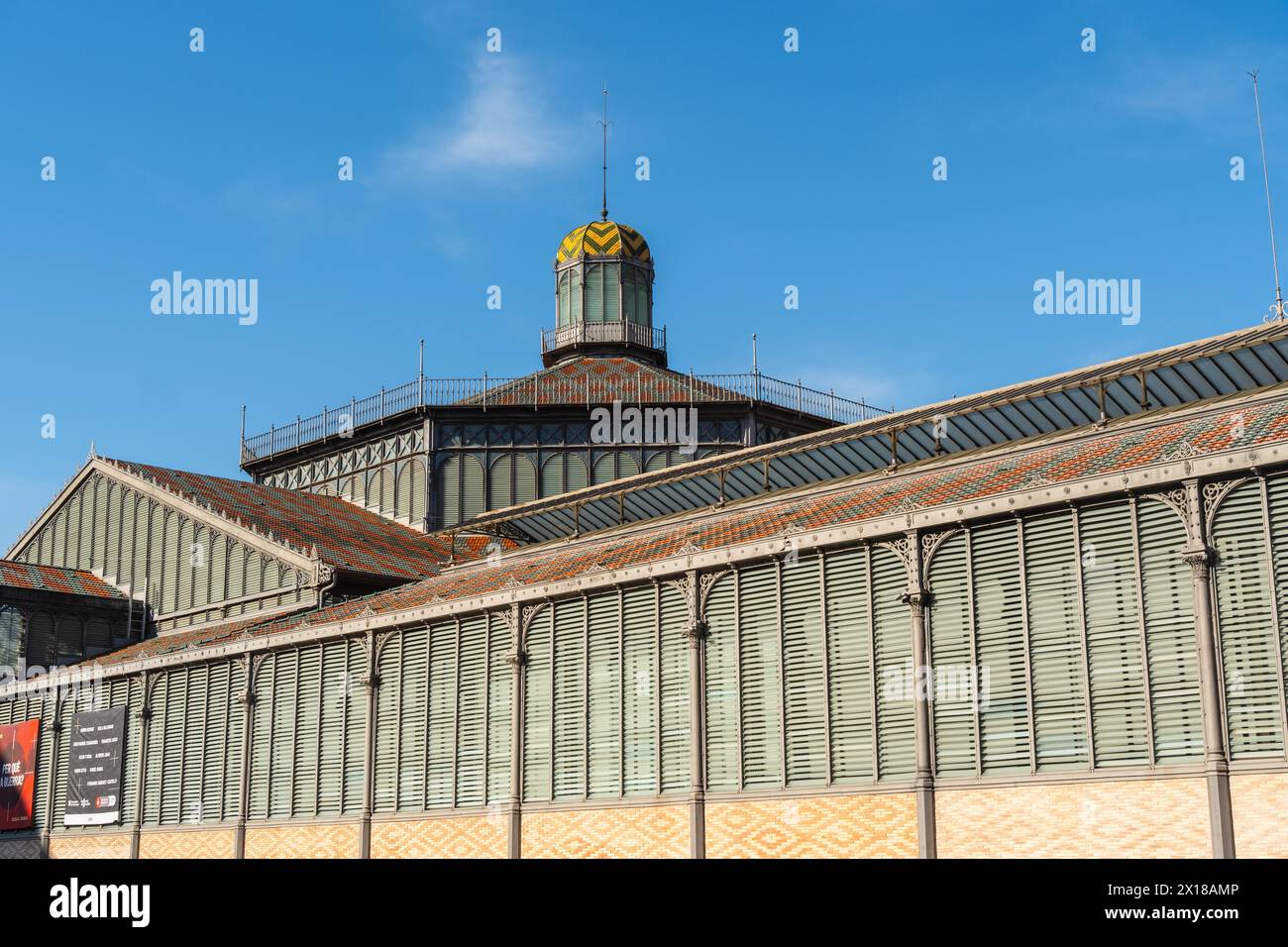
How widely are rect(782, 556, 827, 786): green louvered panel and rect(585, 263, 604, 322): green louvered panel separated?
Result: 44.4m

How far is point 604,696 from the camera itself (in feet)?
116

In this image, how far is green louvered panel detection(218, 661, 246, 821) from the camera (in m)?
44.8

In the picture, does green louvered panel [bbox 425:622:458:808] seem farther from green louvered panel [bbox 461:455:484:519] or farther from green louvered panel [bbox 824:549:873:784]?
green louvered panel [bbox 461:455:484:519]

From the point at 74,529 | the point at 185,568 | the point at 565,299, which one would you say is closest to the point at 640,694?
the point at 185,568

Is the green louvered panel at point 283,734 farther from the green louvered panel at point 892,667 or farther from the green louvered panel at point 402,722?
the green louvered panel at point 892,667

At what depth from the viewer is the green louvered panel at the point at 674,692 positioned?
33.4 m

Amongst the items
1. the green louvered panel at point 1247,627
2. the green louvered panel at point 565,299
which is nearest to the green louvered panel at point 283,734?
the green louvered panel at point 1247,627

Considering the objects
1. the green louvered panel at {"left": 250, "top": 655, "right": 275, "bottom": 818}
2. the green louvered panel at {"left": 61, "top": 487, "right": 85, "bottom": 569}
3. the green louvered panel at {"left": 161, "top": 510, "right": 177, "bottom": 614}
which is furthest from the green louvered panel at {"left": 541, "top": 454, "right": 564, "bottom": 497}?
the green louvered panel at {"left": 250, "top": 655, "right": 275, "bottom": 818}

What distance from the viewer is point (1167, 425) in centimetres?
3036

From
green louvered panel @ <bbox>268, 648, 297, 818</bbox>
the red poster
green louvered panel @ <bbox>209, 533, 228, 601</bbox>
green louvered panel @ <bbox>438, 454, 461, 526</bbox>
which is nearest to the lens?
green louvered panel @ <bbox>268, 648, 297, 818</bbox>

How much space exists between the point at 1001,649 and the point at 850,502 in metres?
6.10

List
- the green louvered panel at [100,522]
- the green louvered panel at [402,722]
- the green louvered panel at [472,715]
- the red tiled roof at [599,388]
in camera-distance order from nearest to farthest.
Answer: the green louvered panel at [472,715] → the green louvered panel at [402,722] → the green louvered panel at [100,522] → the red tiled roof at [599,388]

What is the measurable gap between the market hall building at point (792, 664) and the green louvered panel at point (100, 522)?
8742 mm
